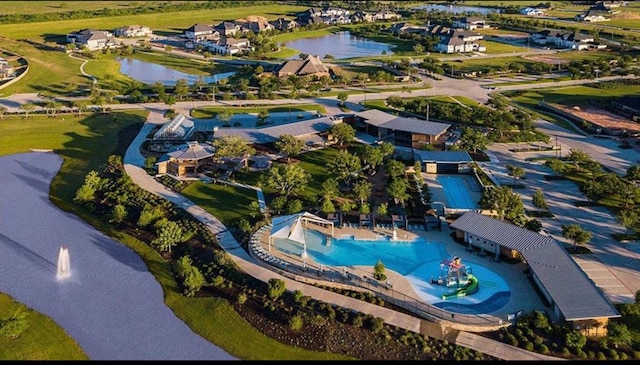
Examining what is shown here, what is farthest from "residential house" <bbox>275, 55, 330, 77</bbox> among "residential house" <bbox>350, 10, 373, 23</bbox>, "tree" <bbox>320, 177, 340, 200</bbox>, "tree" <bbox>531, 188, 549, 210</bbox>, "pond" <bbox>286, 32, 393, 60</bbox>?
"residential house" <bbox>350, 10, 373, 23</bbox>

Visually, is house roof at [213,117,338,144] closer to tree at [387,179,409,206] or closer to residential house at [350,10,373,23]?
tree at [387,179,409,206]

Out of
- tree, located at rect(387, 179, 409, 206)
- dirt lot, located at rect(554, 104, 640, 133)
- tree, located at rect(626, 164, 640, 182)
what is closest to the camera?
tree, located at rect(387, 179, 409, 206)

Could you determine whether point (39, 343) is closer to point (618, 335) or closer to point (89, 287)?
point (89, 287)

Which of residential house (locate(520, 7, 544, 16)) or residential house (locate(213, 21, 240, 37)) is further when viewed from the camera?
residential house (locate(520, 7, 544, 16))

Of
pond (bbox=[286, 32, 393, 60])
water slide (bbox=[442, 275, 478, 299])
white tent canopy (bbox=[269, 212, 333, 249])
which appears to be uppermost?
pond (bbox=[286, 32, 393, 60])

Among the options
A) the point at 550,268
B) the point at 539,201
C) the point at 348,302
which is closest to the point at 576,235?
the point at 550,268

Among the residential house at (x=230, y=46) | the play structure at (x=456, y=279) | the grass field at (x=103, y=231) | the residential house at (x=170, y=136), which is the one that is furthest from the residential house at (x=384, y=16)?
the play structure at (x=456, y=279)
